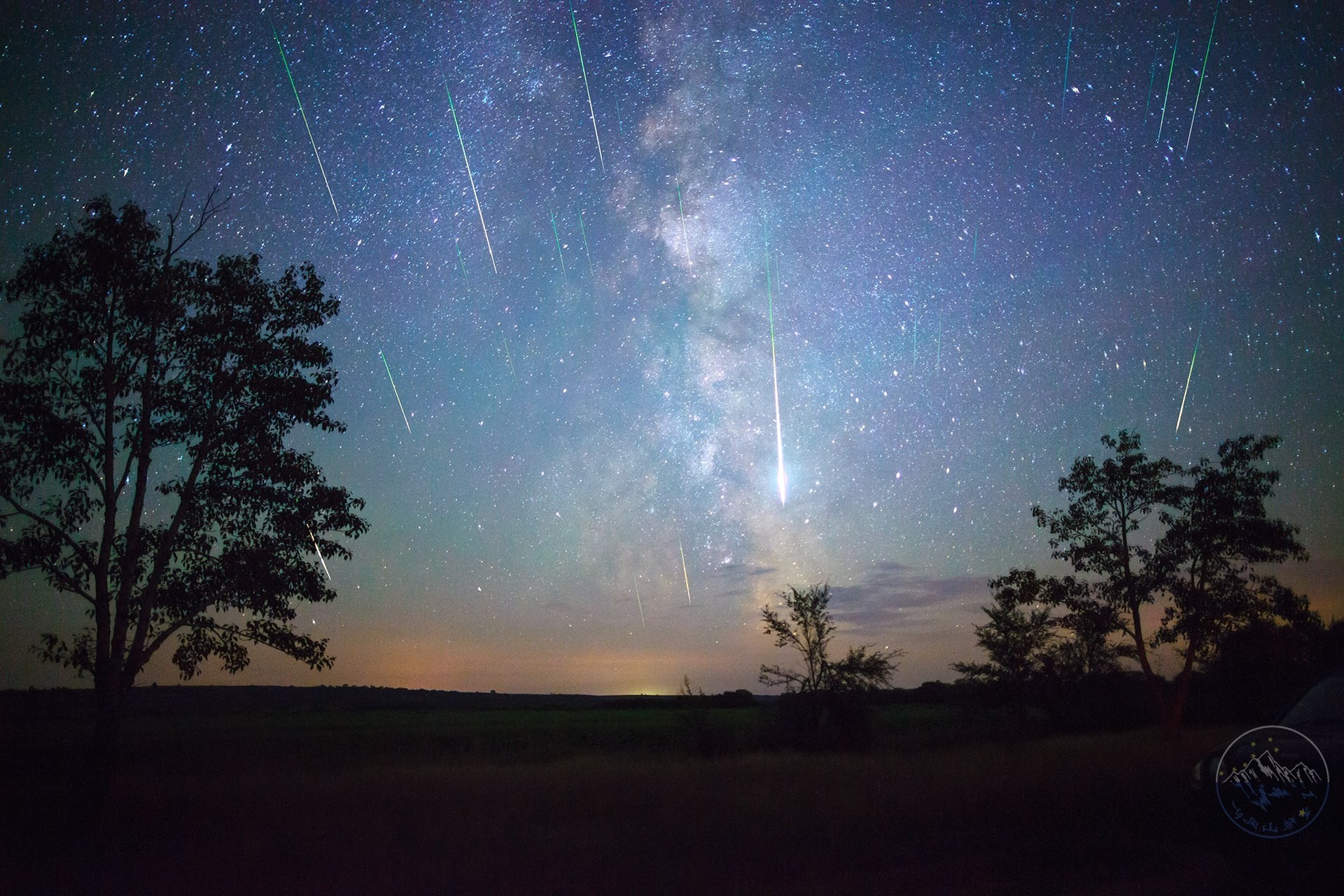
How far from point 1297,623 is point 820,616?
15.3 m

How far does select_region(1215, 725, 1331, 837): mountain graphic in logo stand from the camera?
17.8 ft

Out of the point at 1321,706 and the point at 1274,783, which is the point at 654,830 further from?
the point at 1321,706

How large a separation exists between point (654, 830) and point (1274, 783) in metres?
6.14

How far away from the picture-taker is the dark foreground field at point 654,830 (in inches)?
266

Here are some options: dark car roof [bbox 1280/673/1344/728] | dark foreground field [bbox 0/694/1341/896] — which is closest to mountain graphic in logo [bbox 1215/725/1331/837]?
dark foreground field [bbox 0/694/1341/896]

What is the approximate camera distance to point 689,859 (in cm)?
752

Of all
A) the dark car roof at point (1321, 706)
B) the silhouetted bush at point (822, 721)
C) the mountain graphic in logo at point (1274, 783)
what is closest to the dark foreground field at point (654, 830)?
the mountain graphic in logo at point (1274, 783)

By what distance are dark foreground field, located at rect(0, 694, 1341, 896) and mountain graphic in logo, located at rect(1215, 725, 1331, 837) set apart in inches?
5.7

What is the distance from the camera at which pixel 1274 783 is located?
565cm

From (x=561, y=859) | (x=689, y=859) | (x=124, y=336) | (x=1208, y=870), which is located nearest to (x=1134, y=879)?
(x=1208, y=870)

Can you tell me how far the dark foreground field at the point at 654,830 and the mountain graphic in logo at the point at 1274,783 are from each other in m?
0.15

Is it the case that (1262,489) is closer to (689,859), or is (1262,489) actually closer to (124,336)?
(689,859)

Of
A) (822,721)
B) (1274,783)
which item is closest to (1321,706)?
(1274,783)

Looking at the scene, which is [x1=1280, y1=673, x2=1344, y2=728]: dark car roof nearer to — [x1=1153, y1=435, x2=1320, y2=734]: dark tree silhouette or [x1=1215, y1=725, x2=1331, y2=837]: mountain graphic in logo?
[x1=1215, y1=725, x2=1331, y2=837]: mountain graphic in logo
